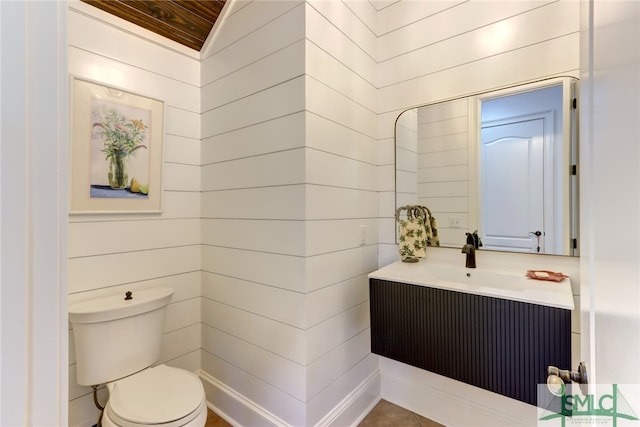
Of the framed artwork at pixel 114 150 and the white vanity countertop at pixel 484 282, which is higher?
the framed artwork at pixel 114 150

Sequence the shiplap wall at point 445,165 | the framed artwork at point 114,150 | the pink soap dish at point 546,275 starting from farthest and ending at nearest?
the shiplap wall at point 445,165 → the framed artwork at point 114,150 → the pink soap dish at point 546,275

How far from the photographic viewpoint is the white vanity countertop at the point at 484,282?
4.07 feet

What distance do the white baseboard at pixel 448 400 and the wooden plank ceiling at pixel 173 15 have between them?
2.48m

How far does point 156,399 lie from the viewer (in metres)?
1.35

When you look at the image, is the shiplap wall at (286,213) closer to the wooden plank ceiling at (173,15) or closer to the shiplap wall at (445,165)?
the wooden plank ceiling at (173,15)

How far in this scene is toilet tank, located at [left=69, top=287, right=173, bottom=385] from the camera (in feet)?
4.75

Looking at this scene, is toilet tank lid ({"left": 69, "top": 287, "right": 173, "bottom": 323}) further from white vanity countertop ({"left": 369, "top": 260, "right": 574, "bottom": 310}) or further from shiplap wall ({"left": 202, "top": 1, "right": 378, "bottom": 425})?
white vanity countertop ({"left": 369, "top": 260, "right": 574, "bottom": 310})

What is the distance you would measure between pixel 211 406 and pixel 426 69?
2525 mm

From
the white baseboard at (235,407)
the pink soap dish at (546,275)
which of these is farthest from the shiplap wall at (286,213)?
the pink soap dish at (546,275)

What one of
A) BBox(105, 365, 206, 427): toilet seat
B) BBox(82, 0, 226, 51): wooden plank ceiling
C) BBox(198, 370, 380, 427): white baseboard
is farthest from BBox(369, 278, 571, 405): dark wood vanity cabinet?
BBox(82, 0, 226, 51): wooden plank ceiling

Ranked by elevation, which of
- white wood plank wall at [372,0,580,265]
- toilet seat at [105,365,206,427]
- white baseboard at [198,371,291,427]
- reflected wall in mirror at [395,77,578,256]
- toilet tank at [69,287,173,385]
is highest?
white wood plank wall at [372,0,580,265]

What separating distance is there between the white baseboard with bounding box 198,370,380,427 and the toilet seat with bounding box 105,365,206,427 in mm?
394

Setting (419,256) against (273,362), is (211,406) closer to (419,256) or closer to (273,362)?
(273,362)

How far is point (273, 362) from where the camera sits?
160 cm
